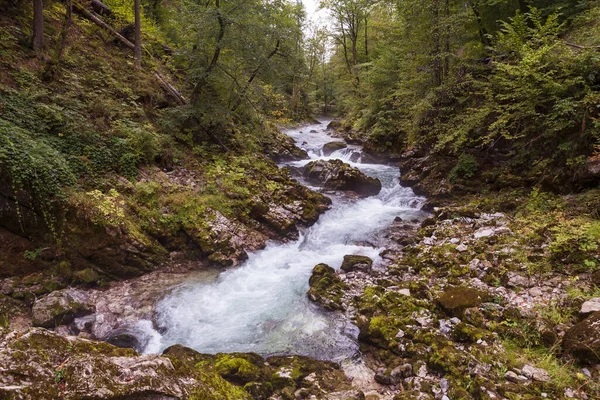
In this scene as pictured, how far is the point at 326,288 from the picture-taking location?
321 inches

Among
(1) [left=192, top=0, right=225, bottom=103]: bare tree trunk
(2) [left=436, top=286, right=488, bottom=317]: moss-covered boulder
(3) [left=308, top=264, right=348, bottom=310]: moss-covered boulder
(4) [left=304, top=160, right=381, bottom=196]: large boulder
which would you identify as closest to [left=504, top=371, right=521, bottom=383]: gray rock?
(2) [left=436, top=286, right=488, bottom=317]: moss-covered boulder

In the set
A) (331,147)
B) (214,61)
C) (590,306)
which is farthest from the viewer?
(331,147)

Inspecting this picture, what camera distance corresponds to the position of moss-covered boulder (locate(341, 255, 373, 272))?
29.9 feet

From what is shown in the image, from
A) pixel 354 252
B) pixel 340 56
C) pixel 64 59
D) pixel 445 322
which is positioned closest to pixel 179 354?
pixel 445 322

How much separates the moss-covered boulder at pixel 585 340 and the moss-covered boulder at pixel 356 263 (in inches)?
188

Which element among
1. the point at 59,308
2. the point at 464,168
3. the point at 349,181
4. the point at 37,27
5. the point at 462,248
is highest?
the point at 37,27

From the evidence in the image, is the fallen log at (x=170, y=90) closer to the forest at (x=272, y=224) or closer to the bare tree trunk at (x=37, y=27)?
the forest at (x=272, y=224)

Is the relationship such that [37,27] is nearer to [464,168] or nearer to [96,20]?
[96,20]

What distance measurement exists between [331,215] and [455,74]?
27.1ft

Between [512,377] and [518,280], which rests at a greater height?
[518,280]

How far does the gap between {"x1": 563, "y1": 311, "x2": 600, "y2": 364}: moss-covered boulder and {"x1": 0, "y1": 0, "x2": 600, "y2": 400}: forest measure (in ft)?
0.09

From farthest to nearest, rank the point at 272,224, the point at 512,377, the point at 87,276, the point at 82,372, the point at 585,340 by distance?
the point at 272,224 → the point at 87,276 → the point at 512,377 → the point at 585,340 → the point at 82,372

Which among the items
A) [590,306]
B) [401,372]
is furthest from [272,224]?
[590,306]

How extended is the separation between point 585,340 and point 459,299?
211 centimetres
